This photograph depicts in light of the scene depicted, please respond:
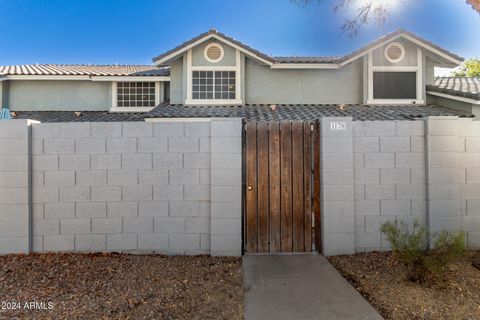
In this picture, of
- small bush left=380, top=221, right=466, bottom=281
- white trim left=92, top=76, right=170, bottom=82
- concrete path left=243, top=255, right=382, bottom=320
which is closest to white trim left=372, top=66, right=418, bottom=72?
white trim left=92, top=76, right=170, bottom=82

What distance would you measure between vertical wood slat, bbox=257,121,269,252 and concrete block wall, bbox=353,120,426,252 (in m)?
1.42

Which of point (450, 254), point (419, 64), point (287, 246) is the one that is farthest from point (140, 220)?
point (419, 64)

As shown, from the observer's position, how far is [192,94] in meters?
11.0

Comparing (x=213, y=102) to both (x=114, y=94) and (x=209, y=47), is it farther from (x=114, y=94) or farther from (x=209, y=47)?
(x=114, y=94)

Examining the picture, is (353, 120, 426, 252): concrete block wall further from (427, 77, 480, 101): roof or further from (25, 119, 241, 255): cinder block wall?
(427, 77, 480, 101): roof

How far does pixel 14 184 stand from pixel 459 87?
13.3 metres

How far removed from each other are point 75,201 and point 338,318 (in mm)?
3946

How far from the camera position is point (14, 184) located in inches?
173

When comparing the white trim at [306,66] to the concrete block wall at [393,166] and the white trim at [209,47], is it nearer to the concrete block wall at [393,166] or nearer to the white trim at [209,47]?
the white trim at [209,47]

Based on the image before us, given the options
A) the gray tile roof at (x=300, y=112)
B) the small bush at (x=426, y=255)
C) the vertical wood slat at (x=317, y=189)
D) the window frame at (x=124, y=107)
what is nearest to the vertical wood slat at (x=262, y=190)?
the vertical wood slat at (x=317, y=189)

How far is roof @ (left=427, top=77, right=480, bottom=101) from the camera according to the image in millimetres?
9537

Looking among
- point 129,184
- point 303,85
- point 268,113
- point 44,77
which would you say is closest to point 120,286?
point 129,184

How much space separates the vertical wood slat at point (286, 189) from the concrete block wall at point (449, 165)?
7.08 ft

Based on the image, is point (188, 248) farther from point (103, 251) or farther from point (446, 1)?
point (446, 1)
